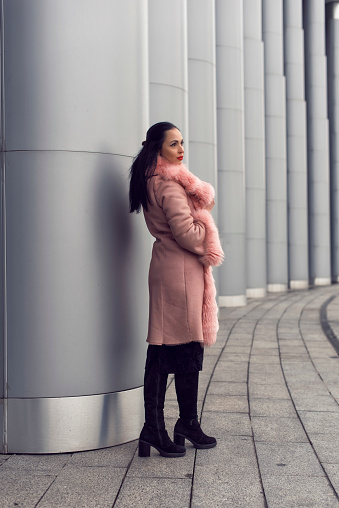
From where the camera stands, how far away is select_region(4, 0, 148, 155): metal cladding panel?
172 inches

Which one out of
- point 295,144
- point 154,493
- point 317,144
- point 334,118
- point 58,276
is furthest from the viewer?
point 334,118

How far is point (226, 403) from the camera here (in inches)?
227

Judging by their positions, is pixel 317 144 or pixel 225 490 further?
pixel 317 144

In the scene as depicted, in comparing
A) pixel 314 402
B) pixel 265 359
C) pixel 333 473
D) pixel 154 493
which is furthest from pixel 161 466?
pixel 265 359

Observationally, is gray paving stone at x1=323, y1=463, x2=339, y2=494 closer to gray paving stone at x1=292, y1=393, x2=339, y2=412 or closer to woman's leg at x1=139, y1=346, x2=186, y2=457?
woman's leg at x1=139, y1=346, x2=186, y2=457

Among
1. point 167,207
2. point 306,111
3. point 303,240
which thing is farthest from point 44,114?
point 306,111

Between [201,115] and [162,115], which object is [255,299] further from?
[162,115]

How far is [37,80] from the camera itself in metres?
4.36

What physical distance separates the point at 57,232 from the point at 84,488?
4.97ft

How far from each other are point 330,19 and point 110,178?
92.7ft

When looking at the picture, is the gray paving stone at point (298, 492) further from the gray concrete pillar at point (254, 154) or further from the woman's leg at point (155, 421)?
the gray concrete pillar at point (254, 154)

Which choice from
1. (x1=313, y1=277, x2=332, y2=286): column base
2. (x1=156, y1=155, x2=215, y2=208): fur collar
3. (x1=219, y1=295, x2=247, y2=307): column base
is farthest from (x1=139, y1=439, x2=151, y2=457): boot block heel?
(x1=313, y1=277, x2=332, y2=286): column base

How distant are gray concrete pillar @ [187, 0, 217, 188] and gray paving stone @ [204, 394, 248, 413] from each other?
7.36 metres

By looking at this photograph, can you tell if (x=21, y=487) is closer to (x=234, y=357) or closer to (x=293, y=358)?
(x=234, y=357)
